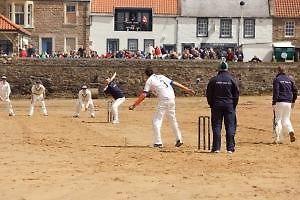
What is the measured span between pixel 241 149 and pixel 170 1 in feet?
158

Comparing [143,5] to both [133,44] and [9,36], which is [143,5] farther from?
[9,36]

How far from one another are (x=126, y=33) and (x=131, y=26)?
77 centimetres

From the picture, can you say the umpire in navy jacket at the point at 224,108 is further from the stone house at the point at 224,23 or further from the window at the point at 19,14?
the stone house at the point at 224,23

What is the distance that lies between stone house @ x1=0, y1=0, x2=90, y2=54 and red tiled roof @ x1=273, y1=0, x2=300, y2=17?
15.5 metres

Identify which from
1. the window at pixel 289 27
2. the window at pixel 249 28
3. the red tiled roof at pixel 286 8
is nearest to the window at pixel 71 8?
the window at pixel 249 28

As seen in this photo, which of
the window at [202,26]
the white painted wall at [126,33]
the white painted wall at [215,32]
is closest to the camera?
the white painted wall at [126,33]

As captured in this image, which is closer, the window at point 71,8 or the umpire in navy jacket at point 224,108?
the umpire in navy jacket at point 224,108

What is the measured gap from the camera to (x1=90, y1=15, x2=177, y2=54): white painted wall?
2525 inches

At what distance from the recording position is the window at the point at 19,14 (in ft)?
203

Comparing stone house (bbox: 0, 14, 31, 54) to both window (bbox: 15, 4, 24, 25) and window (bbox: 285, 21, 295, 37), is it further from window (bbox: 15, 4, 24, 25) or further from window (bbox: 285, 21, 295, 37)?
window (bbox: 285, 21, 295, 37)

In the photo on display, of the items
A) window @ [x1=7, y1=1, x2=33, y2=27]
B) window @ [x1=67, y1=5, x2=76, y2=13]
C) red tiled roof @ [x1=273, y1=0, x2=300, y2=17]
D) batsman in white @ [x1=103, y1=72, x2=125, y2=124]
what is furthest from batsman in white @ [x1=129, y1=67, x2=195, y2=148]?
red tiled roof @ [x1=273, y1=0, x2=300, y2=17]

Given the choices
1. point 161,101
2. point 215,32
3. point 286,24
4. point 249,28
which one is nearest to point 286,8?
point 286,24

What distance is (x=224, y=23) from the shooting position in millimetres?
66000

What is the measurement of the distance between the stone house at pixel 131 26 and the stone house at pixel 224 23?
41.0 inches
